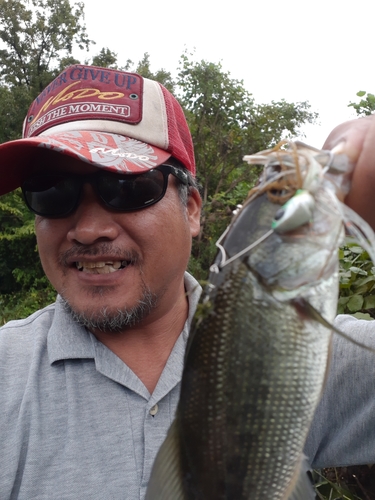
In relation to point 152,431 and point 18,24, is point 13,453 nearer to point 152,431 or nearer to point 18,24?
point 152,431

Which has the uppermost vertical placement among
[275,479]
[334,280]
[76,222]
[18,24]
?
[334,280]

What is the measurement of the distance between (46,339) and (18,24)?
21.0 meters

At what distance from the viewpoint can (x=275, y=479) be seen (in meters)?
1.25

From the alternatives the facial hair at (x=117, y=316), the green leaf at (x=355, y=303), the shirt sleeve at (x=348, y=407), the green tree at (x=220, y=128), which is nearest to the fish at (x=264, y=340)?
the shirt sleeve at (x=348, y=407)

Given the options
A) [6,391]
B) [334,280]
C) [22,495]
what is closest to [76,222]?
[6,391]

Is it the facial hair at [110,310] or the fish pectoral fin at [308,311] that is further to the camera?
the facial hair at [110,310]

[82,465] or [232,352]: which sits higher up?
[232,352]

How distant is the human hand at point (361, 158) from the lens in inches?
49.1

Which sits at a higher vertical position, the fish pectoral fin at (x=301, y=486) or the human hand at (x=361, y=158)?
the human hand at (x=361, y=158)

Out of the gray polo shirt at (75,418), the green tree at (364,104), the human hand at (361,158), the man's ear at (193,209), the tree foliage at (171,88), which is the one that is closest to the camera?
the human hand at (361,158)

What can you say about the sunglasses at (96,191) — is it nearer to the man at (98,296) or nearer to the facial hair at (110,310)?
the man at (98,296)

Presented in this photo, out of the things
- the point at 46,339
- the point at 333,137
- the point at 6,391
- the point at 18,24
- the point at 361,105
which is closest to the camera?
the point at 333,137

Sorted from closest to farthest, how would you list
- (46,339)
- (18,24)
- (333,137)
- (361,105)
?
(333,137)
(46,339)
(361,105)
(18,24)

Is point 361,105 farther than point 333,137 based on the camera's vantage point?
Yes
